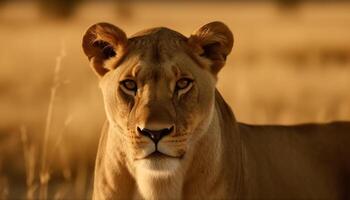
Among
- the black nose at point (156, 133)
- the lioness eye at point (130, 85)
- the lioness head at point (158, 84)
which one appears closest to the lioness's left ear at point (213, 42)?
the lioness head at point (158, 84)

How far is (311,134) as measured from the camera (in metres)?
4.80

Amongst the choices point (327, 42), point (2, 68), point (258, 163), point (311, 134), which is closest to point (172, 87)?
point (258, 163)

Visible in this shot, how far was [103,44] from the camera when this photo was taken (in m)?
3.96

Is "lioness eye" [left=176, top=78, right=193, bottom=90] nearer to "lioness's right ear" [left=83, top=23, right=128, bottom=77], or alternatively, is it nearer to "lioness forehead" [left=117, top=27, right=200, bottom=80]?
"lioness forehead" [left=117, top=27, right=200, bottom=80]

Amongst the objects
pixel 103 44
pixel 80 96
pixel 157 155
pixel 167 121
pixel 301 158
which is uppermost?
pixel 103 44

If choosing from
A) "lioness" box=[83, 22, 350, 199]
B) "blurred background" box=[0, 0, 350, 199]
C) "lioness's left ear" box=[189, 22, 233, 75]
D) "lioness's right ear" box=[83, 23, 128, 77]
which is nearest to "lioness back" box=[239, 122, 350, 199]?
"lioness" box=[83, 22, 350, 199]

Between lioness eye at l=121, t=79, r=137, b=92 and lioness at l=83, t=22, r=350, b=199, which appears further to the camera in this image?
lioness eye at l=121, t=79, r=137, b=92

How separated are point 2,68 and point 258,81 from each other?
3.52m

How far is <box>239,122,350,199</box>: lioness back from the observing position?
4.46 metres

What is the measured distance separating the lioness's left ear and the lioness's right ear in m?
0.28

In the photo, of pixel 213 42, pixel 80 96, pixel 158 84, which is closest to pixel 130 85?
pixel 158 84

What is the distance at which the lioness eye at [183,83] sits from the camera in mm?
3652

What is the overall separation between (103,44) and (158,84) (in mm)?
465

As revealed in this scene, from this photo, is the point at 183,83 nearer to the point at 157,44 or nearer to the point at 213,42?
the point at 157,44
